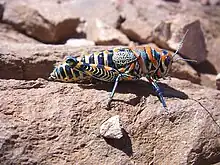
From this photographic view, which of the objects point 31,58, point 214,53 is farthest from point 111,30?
point 31,58

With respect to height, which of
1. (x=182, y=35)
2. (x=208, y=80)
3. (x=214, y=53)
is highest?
(x=182, y=35)

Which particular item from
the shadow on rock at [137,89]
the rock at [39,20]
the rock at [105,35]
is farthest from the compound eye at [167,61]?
the rock at [39,20]

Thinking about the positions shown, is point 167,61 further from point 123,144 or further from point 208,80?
point 208,80

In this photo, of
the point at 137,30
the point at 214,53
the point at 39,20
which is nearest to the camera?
the point at 39,20

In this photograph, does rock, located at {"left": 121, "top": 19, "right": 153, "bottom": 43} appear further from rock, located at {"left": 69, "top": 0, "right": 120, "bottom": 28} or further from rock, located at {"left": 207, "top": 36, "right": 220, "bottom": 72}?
rock, located at {"left": 207, "top": 36, "right": 220, "bottom": 72}

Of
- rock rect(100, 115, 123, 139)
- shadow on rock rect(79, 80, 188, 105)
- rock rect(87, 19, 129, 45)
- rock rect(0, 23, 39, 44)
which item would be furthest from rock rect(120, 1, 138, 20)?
rock rect(100, 115, 123, 139)

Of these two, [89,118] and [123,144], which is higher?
[89,118]

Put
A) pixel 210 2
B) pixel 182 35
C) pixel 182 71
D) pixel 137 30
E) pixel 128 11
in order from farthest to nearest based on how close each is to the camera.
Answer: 1. pixel 210 2
2. pixel 128 11
3. pixel 137 30
4. pixel 182 35
5. pixel 182 71
